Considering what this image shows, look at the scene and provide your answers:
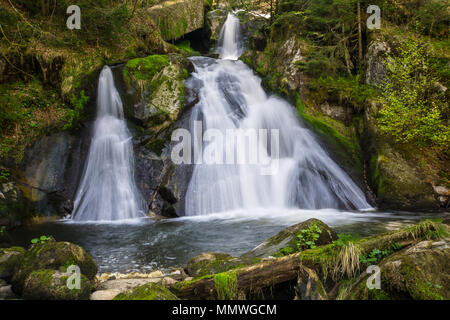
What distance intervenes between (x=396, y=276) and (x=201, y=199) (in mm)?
7462

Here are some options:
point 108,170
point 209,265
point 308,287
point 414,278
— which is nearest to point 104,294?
point 209,265

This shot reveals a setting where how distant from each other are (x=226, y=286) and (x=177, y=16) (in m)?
19.3

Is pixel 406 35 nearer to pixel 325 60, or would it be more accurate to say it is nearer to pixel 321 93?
pixel 325 60

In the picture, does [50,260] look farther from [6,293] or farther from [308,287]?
[308,287]

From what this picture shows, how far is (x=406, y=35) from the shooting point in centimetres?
1138

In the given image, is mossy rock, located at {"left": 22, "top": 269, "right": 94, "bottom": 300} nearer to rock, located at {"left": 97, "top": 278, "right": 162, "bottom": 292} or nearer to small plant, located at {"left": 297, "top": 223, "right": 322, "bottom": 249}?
rock, located at {"left": 97, "top": 278, "right": 162, "bottom": 292}

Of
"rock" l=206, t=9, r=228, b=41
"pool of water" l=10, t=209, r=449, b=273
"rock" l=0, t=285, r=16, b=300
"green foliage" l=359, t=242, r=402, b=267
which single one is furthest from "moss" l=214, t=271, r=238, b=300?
"rock" l=206, t=9, r=228, b=41

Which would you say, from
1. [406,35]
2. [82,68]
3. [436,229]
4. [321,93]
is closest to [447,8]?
[406,35]

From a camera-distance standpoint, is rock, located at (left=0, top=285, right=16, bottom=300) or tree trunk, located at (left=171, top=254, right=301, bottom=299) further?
rock, located at (left=0, top=285, right=16, bottom=300)

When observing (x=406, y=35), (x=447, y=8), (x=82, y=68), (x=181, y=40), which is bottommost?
(x=82, y=68)

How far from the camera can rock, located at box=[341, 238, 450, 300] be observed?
252cm

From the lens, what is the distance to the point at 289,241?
167 inches

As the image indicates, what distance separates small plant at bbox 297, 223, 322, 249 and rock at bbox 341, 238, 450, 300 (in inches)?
43.5

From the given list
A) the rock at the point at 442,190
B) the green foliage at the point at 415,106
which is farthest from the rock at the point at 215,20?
the rock at the point at 442,190
